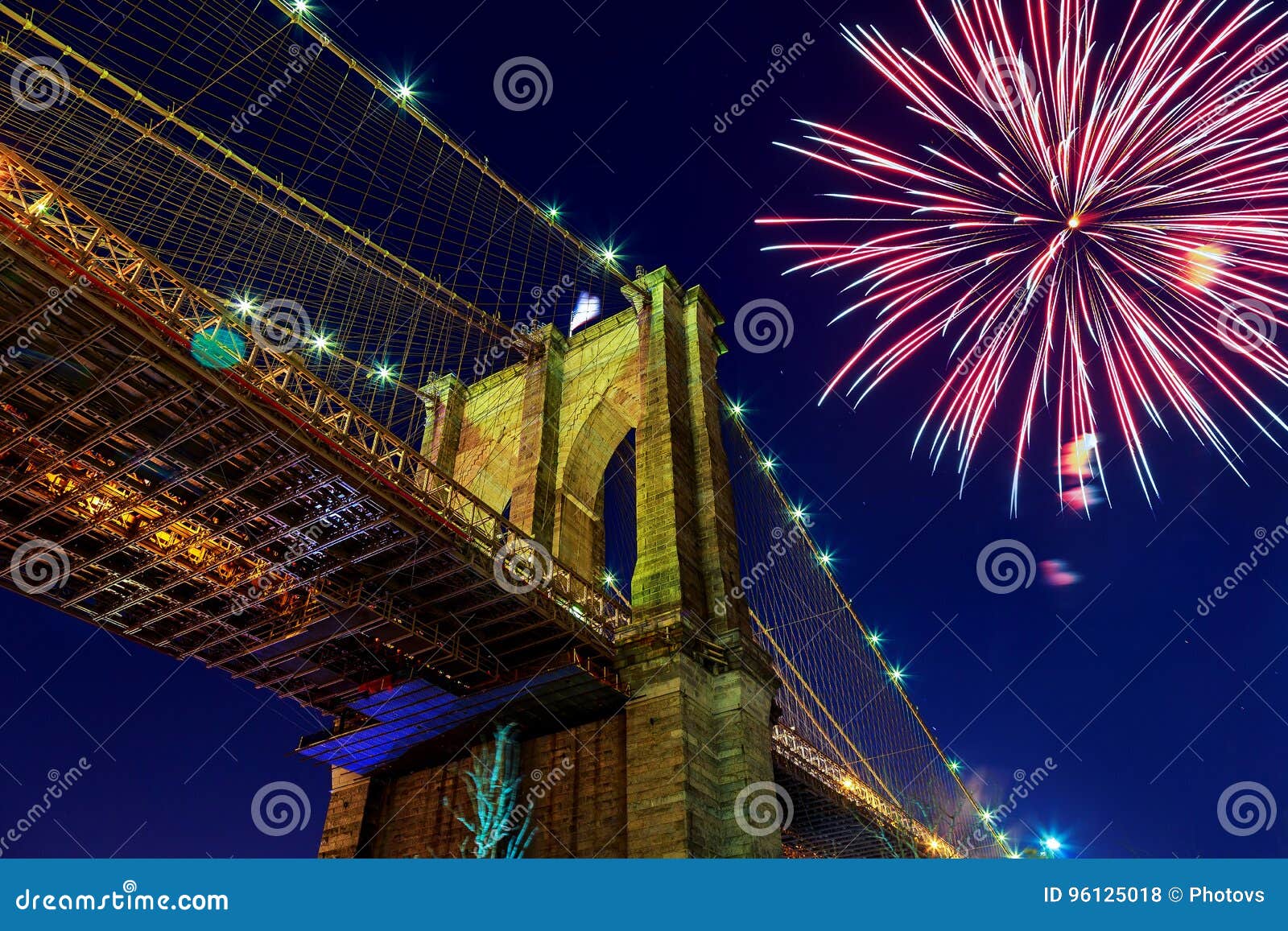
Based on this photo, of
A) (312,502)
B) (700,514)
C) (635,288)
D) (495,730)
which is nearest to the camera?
(312,502)

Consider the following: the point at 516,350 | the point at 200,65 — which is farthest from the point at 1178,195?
the point at 200,65

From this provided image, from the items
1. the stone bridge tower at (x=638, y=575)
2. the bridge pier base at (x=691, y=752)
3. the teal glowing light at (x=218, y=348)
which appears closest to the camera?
the teal glowing light at (x=218, y=348)

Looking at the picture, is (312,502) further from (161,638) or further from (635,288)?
(635,288)

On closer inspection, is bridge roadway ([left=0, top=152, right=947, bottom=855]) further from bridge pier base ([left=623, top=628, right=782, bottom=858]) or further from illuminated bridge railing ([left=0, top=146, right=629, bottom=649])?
bridge pier base ([left=623, top=628, right=782, bottom=858])

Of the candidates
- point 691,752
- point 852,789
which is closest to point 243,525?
point 691,752

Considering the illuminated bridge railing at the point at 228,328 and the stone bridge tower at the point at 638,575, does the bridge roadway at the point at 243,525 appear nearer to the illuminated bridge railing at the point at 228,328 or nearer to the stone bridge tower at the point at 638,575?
the illuminated bridge railing at the point at 228,328

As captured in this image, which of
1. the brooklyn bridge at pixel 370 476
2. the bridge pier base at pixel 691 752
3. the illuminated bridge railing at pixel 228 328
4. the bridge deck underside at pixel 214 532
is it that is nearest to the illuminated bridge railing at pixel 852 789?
the brooklyn bridge at pixel 370 476
